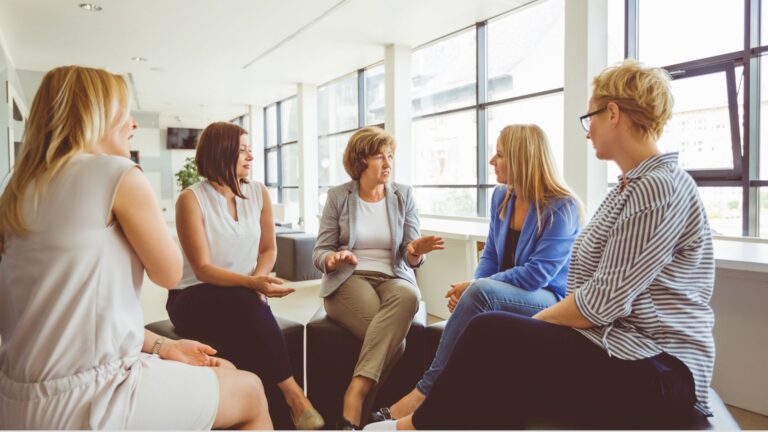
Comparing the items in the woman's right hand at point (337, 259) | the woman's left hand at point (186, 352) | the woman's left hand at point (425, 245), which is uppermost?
the woman's left hand at point (425, 245)

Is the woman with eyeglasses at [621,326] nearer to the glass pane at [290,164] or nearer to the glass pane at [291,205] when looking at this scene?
the glass pane at [291,205]

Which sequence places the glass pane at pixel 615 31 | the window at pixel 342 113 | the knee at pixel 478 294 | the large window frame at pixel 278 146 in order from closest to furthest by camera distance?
the knee at pixel 478 294, the glass pane at pixel 615 31, the window at pixel 342 113, the large window frame at pixel 278 146

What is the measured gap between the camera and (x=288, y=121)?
12.1 meters

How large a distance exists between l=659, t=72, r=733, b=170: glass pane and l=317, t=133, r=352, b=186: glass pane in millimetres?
6418

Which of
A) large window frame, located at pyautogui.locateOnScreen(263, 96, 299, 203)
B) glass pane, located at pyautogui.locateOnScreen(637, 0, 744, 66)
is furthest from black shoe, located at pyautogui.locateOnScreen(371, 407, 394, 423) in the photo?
large window frame, located at pyautogui.locateOnScreen(263, 96, 299, 203)

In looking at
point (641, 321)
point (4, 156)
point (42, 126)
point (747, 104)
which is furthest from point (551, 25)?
point (4, 156)

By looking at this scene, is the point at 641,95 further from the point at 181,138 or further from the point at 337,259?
the point at 181,138

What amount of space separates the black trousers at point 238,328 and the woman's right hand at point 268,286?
1.9 inches

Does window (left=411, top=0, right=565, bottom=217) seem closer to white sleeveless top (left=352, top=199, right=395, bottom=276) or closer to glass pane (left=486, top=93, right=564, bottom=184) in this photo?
glass pane (left=486, top=93, right=564, bottom=184)

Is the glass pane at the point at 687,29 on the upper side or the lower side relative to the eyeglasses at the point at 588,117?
upper

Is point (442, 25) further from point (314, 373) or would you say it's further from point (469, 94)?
point (314, 373)

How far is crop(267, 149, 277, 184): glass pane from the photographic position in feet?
43.1

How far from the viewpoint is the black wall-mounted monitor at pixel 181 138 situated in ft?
51.7

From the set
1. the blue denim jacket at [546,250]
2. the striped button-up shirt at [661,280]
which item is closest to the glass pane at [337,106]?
the blue denim jacket at [546,250]
